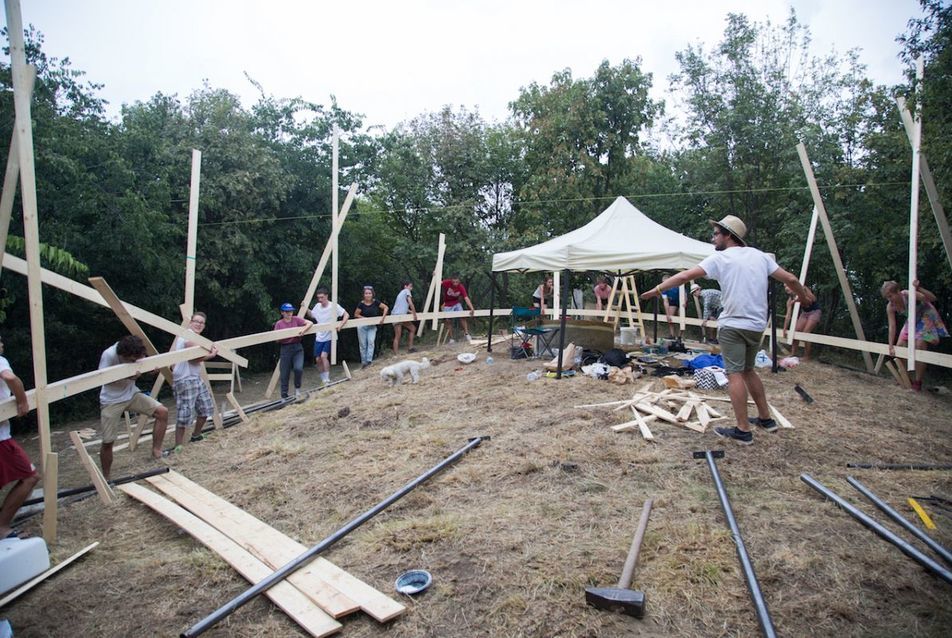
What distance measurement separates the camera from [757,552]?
3.15 metres

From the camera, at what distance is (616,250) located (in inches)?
344

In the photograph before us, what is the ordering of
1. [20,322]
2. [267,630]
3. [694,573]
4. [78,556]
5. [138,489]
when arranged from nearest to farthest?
[267,630] < [694,573] < [78,556] < [138,489] < [20,322]

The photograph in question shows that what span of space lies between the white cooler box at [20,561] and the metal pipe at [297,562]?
1.48 metres

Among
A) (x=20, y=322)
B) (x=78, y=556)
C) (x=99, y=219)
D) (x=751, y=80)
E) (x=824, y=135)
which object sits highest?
(x=751, y=80)

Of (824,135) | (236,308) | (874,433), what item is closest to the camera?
(874,433)

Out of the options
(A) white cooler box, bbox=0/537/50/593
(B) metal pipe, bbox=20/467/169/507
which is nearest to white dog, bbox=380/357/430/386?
(B) metal pipe, bbox=20/467/169/507

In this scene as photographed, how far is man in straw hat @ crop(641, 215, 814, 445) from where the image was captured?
192 inches

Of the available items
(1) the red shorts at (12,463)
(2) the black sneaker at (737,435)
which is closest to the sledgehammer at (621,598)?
(2) the black sneaker at (737,435)

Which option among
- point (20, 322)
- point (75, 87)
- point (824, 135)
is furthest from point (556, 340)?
point (75, 87)

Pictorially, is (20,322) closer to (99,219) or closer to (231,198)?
(99,219)

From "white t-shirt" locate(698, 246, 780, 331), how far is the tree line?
219 centimetres

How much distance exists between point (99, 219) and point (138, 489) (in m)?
7.67

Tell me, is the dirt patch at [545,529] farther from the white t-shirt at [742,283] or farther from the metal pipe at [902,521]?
the white t-shirt at [742,283]

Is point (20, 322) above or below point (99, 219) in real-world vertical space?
below
